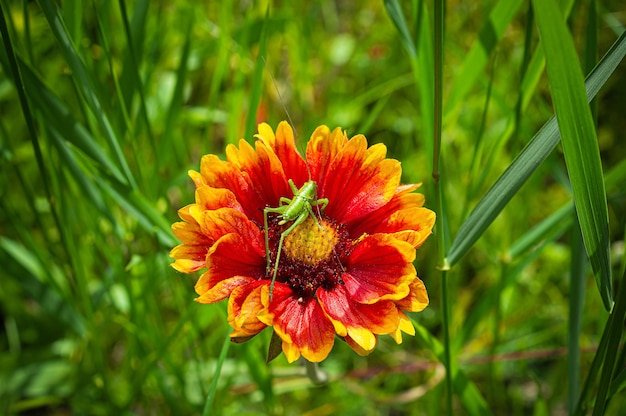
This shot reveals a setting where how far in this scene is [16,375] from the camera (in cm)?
113

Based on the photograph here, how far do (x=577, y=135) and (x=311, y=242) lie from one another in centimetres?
31

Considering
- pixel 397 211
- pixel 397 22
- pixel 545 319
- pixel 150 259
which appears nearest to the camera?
pixel 397 211

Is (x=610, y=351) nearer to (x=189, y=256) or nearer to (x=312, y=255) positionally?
(x=312, y=255)

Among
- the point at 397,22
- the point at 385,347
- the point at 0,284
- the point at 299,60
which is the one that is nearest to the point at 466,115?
the point at 299,60

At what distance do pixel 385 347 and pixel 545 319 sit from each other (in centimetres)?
35

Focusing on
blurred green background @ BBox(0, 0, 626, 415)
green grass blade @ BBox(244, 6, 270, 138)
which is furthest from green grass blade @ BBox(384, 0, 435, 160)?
green grass blade @ BBox(244, 6, 270, 138)

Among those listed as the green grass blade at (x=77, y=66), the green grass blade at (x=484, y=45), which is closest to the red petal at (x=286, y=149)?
the green grass blade at (x=77, y=66)

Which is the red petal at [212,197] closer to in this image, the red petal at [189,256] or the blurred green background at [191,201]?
the red petal at [189,256]

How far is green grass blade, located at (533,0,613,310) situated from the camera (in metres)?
0.46

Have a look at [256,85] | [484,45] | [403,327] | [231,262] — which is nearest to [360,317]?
[403,327]

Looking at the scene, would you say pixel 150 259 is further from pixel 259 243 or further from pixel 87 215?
pixel 259 243

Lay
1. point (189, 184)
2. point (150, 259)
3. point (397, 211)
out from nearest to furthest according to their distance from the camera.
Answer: point (397, 211), point (150, 259), point (189, 184)

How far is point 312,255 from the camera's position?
0.70 meters

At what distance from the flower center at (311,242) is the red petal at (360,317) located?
0.20 feet
